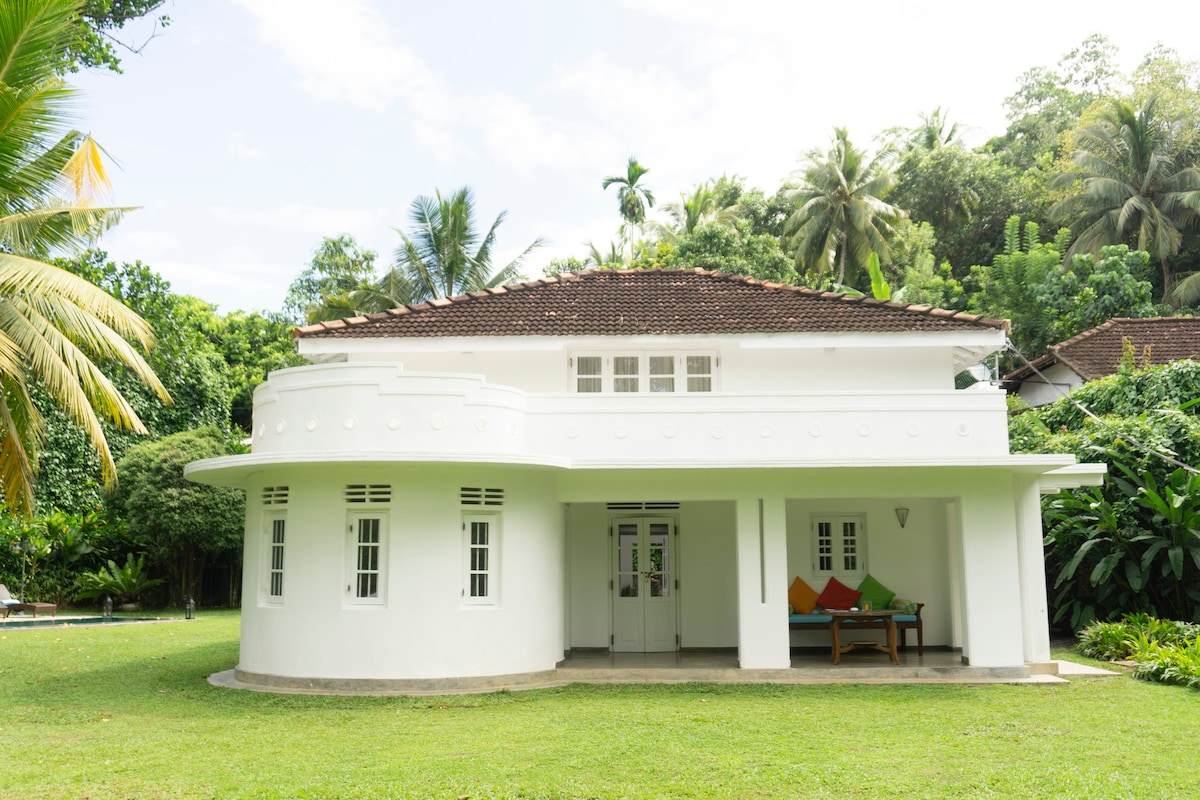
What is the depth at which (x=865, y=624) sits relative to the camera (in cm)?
1495

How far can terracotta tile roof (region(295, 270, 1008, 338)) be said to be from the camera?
1533cm

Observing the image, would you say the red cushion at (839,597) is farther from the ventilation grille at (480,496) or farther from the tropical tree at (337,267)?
the tropical tree at (337,267)

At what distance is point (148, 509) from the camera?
24125mm

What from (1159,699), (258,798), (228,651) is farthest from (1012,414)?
(258,798)

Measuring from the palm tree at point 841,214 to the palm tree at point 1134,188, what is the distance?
6.34m

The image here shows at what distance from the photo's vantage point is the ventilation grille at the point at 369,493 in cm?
1259

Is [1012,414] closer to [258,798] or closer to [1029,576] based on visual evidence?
[1029,576]

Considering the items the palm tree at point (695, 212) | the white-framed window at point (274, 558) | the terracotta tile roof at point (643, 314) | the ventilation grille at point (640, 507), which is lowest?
the white-framed window at point (274, 558)

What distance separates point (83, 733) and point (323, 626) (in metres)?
3.16

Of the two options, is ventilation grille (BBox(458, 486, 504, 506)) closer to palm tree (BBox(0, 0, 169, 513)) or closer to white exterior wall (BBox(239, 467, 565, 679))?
white exterior wall (BBox(239, 467, 565, 679))

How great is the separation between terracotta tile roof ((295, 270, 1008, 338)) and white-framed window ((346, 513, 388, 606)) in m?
3.60

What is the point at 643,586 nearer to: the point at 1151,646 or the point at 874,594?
the point at 874,594

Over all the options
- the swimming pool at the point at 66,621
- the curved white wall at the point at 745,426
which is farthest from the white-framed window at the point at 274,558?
the swimming pool at the point at 66,621

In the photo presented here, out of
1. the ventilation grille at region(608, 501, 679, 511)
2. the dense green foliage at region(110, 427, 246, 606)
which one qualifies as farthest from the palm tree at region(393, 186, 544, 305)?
the ventilation grille at region(608, 501, 679, 511)
